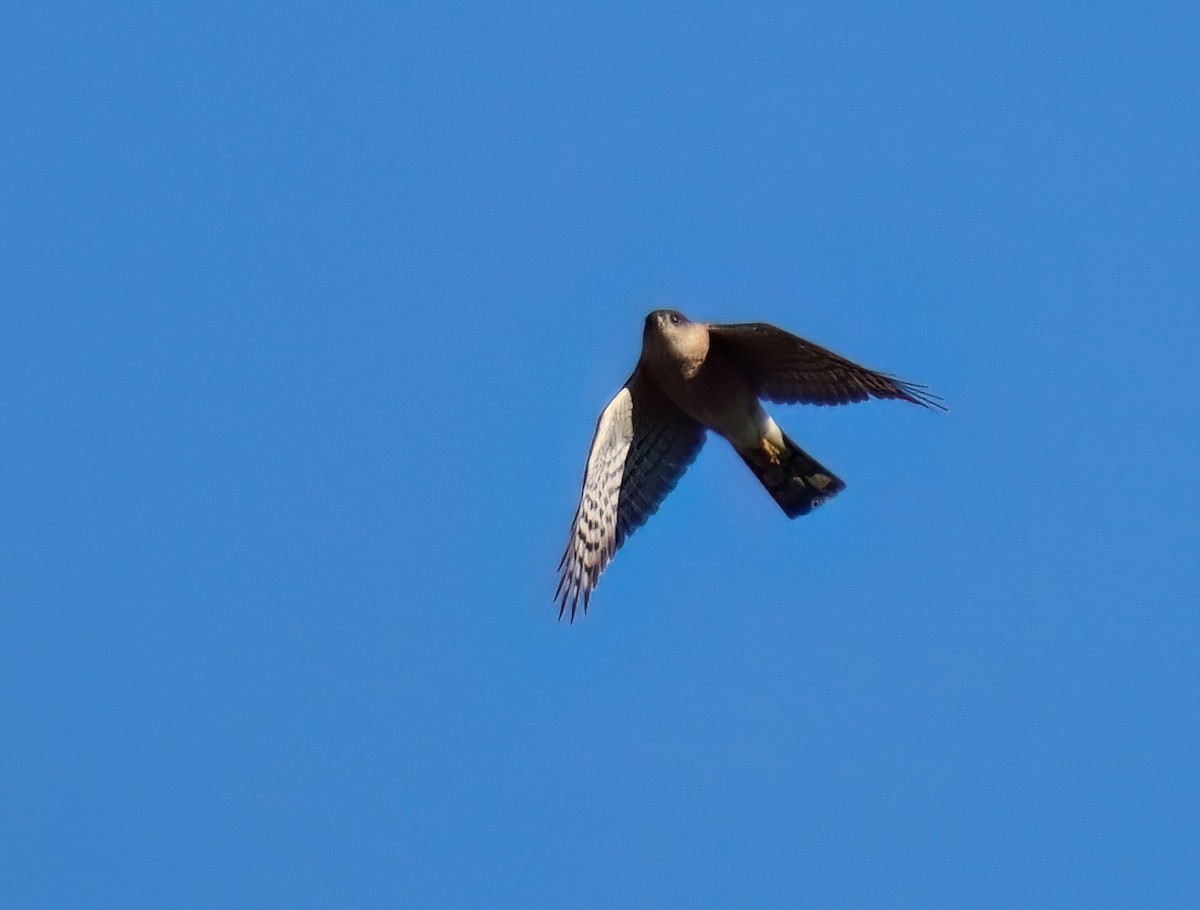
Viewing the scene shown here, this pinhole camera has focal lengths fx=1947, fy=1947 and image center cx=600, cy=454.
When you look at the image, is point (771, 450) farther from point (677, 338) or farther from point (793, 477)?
point (677, 338)

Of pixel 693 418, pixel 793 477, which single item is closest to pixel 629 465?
pixel 693 418

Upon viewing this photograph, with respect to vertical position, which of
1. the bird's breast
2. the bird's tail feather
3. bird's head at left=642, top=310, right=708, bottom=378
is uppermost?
bird's head at left=642, top=310, right=708, bottom=378

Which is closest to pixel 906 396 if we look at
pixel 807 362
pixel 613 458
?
pixel 807 362

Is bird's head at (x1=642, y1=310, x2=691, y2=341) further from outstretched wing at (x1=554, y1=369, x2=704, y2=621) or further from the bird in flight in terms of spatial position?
outstretched wing at (x1=554, y1=369, x2=704, y2=621)

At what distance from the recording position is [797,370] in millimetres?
13188

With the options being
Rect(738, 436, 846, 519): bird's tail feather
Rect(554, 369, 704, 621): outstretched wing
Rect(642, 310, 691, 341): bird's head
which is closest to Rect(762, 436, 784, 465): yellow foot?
Rect(738, 436, 846, 519): bird's tail feather

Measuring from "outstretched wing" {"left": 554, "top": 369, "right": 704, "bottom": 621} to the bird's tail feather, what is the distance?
491mm

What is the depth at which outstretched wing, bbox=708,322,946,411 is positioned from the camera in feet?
41.4

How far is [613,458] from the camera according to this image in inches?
545

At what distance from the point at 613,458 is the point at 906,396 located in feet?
7.72

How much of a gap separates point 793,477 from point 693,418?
0.82 meters

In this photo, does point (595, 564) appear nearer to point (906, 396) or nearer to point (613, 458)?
point (613, 458)

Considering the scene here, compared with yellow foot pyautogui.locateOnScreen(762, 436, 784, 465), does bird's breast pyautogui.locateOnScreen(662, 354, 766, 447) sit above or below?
above

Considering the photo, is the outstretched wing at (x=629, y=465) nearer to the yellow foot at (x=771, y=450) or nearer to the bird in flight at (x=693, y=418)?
the bird in flight at (x=693, y=418)
